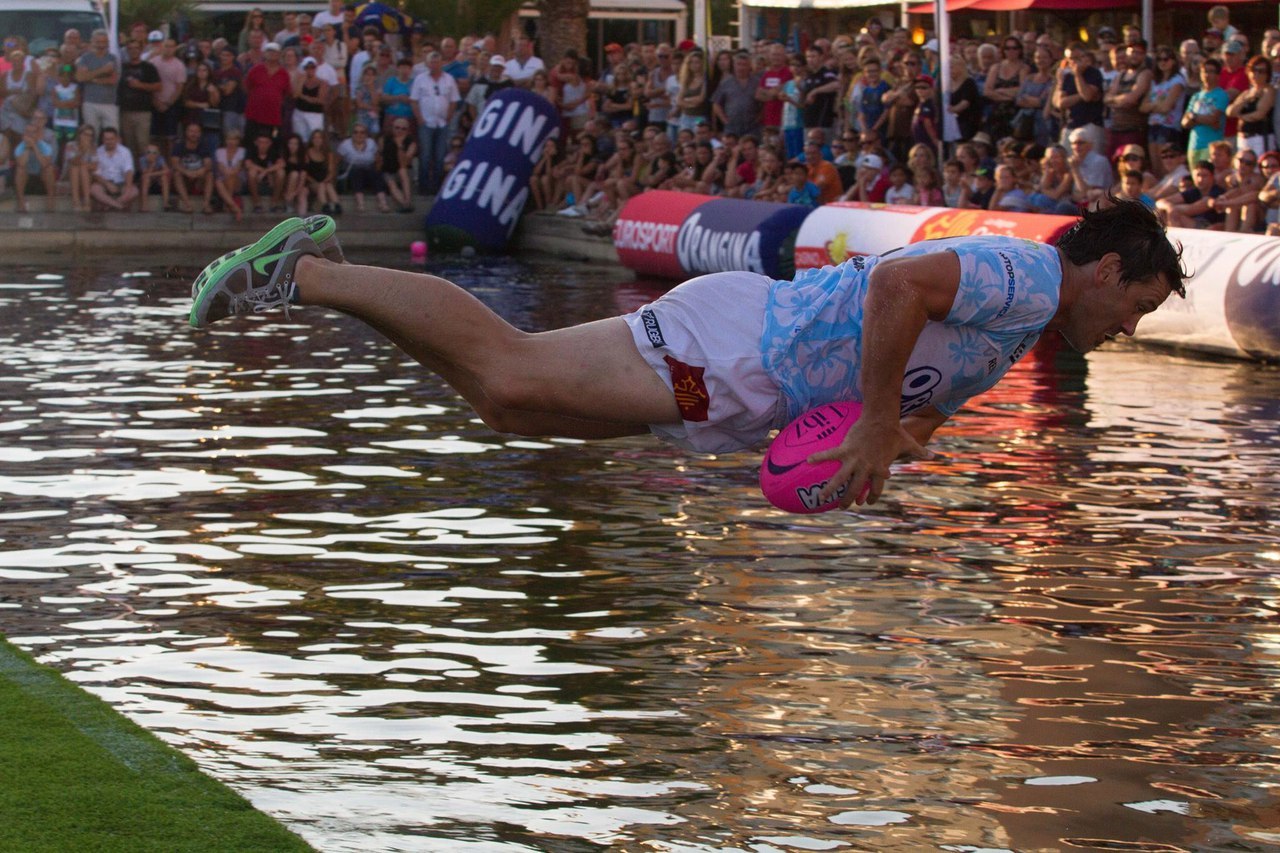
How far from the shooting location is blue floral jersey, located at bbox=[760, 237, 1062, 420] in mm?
5762

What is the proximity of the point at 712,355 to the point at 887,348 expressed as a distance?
0.66 meters

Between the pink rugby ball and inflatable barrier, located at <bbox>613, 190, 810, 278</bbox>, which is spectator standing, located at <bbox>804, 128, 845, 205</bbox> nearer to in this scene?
inflatable barrier, located at <bbox>613, 190, 810, 278</bbox>

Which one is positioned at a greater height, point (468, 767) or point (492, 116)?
point (492, 116)

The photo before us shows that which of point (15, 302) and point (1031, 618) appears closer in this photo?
point (1031, 618)

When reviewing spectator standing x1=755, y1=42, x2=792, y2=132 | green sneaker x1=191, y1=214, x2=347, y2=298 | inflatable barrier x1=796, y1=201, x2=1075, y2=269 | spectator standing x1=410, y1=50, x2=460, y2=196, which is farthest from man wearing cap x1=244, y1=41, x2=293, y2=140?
green sneaker x1=191, y1=214, x2=347, y2=298

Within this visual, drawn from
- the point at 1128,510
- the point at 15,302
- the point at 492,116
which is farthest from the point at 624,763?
the point at 492,116

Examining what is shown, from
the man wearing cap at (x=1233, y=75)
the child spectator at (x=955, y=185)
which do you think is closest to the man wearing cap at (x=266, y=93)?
the child spectator at (x=955, y=185)

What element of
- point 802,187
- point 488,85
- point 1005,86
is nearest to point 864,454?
point 1005,86

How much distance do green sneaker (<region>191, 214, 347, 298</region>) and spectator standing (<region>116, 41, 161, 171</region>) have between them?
2009 cm

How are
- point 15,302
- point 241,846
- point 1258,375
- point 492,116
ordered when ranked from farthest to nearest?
point 492,116
point 15,302
point 1258,375
point 241,846

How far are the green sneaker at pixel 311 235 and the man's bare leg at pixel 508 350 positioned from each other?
0.25 m

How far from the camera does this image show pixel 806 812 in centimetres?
560

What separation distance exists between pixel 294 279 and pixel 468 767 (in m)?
1.73

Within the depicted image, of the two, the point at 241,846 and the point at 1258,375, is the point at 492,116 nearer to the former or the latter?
the point at 1258,375
